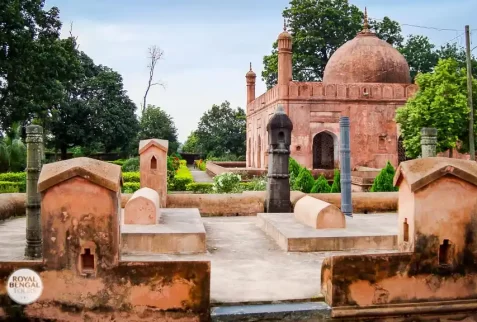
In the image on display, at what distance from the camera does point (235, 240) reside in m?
7.91

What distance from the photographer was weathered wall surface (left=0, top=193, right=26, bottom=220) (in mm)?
9727

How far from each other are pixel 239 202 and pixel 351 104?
13.0m

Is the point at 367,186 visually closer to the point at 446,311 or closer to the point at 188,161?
the point at 446,311

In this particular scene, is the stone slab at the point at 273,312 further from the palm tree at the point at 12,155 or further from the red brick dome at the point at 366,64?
the red brick dome at the point at 366,64

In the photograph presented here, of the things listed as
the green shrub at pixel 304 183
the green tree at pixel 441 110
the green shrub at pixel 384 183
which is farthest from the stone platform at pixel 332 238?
the green tree at pixel 441 110

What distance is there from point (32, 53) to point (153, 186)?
12.8 meters

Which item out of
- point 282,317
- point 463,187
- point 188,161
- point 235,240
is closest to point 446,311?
point 463,187

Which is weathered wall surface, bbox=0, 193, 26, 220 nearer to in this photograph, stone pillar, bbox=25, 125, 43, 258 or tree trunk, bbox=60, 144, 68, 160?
stone pillar, bbox=25, 125, 43, 258

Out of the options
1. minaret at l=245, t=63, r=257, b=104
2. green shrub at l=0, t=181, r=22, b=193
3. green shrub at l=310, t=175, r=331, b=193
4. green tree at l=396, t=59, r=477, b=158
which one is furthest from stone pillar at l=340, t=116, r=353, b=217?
minaret at l=245, t=63, r=257, b=104

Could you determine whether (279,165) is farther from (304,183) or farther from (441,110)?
(441,110)

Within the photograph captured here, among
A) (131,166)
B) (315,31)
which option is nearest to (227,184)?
(131,166)

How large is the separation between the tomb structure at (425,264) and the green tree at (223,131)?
34118 millimetres

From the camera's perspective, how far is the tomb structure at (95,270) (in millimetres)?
4418

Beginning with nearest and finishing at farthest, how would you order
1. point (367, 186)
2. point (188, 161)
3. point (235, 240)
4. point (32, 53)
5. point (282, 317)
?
point (282, 317) < point (235, 240) < point (367, 186) < point (32, 53) < point (188, 161)
